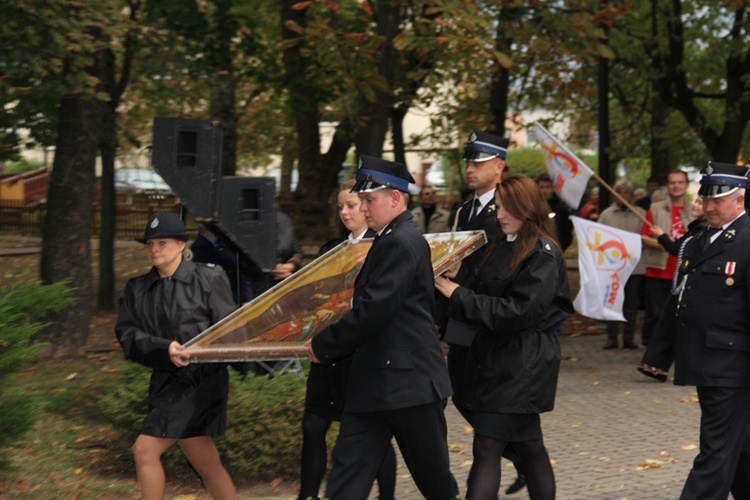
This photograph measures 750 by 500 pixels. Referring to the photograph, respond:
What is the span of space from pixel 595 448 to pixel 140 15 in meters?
9.06

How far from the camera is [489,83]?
19266 mm

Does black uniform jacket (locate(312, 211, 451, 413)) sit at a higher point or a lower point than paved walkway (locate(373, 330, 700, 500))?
higher

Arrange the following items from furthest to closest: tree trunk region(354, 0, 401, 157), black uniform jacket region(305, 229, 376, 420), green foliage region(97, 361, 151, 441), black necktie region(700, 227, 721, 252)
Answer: tree trunk region(354, 0, 401, 157), green foliage region(97, 361, 151, 441), black necktie region(700, 227, 721, 252), black uniform jacket region(305, 229, 376, 420)

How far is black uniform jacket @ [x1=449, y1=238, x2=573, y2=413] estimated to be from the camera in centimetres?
560

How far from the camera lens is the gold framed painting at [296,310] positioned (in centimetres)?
543

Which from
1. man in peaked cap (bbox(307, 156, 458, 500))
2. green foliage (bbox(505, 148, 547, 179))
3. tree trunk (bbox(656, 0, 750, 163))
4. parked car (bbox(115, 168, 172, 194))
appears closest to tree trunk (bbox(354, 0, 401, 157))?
tree trunk (bbox(656, 0, 750, 163))

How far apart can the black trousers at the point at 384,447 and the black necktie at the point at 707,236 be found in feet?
6.12

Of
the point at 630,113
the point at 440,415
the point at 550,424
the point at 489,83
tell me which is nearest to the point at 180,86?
the point at 489,83

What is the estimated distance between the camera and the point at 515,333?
573cm

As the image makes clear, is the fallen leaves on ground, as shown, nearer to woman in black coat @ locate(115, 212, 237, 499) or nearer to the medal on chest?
the medal on chest

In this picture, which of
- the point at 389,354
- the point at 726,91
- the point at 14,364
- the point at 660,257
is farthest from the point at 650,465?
the point at 726,91

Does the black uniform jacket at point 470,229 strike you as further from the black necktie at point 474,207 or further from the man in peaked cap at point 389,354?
the man in peaked cap at point 389,354

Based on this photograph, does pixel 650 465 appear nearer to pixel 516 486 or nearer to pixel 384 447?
pixel 516 486

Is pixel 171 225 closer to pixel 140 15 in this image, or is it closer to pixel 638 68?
pixel 140 15
